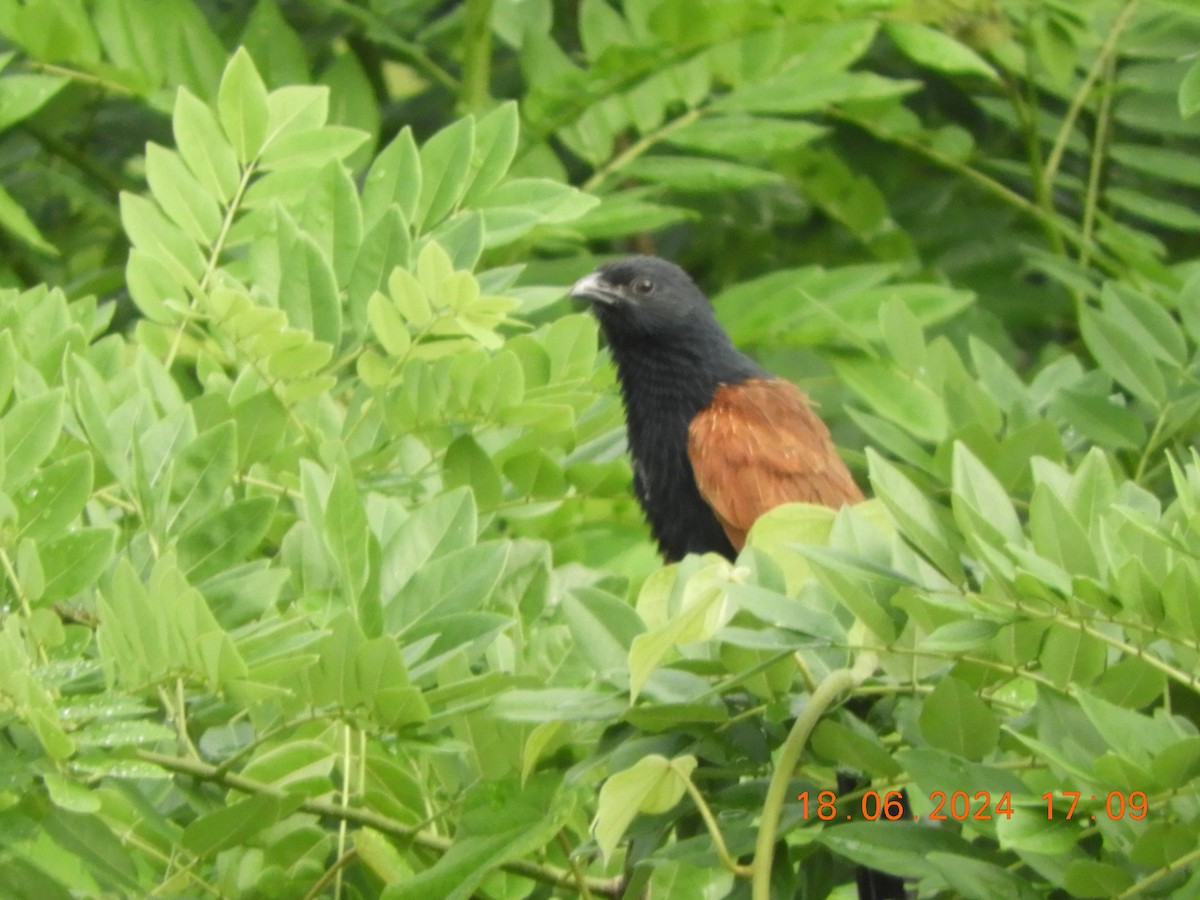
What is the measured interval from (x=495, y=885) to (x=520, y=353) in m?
0.83

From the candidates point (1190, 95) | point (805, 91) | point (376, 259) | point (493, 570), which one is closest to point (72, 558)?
point (493, 570)

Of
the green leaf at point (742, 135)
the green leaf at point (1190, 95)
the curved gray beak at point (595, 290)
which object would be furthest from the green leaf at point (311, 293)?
the curved gray beak at point (595, 290)

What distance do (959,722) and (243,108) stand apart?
1352mm

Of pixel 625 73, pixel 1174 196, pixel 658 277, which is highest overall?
pixel 625 73

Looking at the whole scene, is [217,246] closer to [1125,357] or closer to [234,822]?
[234,822]

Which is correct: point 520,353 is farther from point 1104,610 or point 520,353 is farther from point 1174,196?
point 1174,196

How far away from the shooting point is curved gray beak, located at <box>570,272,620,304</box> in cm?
373

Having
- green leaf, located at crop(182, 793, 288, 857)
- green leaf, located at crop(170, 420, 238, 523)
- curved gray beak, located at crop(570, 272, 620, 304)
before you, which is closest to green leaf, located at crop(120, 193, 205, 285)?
green leaf, located at crop(170, 420, 238, 523)

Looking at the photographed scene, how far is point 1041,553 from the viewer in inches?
58.1

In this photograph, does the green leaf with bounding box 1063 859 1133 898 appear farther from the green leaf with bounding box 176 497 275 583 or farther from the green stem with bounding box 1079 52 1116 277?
the green stem with bounding box 1079 52 1116 277

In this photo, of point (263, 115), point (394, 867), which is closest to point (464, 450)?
point (263, 115)

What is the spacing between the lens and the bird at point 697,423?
131 inches

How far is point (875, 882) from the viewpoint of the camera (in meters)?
1.73

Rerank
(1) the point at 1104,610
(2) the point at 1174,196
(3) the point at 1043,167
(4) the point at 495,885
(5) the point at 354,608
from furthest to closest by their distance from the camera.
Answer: (2) the point at 1174,196
(3) the point at 1043,167
(4) the point at 495,885
(5) the point at 354,608
(1) the point at 1104,610
